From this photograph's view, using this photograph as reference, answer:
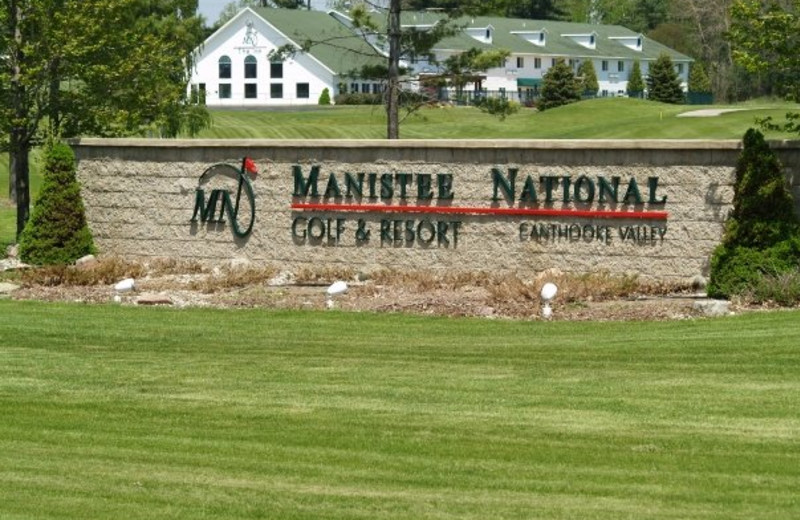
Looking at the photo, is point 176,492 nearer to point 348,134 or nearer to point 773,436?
point 773,436

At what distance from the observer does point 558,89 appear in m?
79.1

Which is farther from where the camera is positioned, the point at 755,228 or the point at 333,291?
the point at 333,291

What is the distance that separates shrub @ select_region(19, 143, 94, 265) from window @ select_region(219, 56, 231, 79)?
2881 inches

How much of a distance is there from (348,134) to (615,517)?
5368 cm

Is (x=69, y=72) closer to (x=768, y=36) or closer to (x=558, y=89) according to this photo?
(x=768, y=36)

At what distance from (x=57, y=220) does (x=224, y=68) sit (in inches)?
2906

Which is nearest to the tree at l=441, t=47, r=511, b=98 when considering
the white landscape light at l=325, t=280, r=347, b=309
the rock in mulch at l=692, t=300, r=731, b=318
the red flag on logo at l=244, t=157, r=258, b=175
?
the red flag on logo at l=244, t=157, r=258, b=175

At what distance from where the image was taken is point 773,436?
1116 centimetres

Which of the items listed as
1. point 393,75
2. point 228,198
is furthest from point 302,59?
point 228,198

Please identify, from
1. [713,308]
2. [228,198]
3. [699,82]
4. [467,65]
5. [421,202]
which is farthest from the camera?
[699,82]

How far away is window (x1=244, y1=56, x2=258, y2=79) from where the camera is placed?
97.1m

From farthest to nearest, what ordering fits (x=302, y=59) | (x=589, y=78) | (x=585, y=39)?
(x=585, y=39), (x=589, y=78), (x=302, y=59)

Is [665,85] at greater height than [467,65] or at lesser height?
lesser

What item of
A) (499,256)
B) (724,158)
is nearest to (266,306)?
(499,256)
